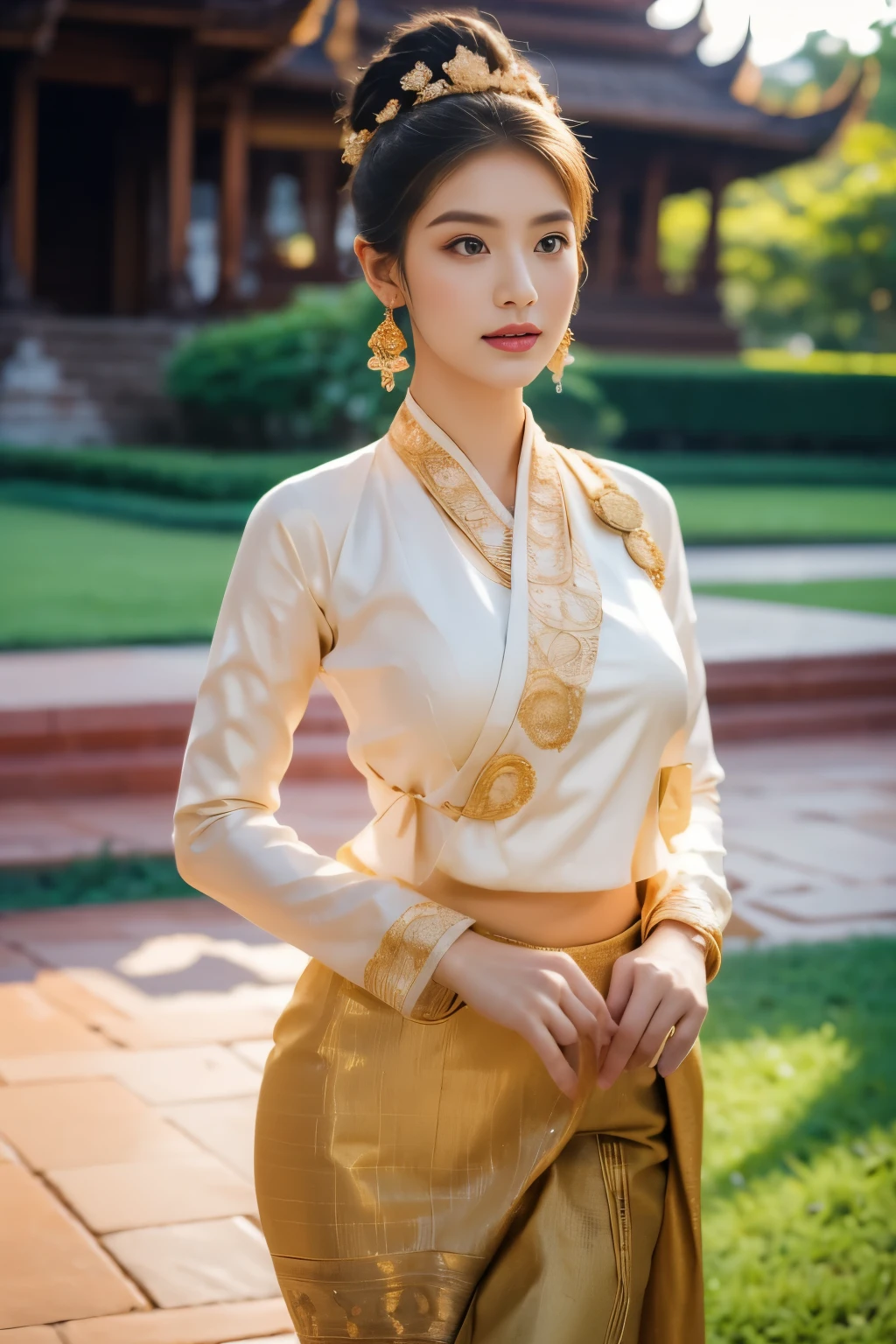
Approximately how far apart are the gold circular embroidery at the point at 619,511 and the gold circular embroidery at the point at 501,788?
33 centimetres

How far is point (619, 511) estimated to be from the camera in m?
1.70

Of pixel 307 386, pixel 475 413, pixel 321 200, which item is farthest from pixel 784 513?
pixel 475 413

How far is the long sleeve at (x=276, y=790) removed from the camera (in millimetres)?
1473

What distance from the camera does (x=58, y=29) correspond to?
17.5 metres

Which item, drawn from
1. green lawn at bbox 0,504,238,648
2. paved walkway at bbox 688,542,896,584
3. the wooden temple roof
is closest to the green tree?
the wooden temple roof

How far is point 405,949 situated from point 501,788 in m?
0.17

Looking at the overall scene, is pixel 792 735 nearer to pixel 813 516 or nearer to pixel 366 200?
pixel 366 200

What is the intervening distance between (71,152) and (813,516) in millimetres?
12284

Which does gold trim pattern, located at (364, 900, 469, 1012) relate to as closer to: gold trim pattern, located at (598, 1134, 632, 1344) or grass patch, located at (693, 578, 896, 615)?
gold trim pattern, located at (598, 1134, 632, 1344)

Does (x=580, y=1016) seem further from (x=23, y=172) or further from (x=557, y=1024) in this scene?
(x=23, y=172)

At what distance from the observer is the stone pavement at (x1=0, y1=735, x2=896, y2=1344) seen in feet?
7.39

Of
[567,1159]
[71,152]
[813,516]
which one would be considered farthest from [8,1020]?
[71,152]

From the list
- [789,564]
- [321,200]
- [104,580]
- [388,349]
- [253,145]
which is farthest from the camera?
[321,200]

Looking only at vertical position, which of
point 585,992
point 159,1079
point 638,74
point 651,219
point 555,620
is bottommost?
point 159,1079
